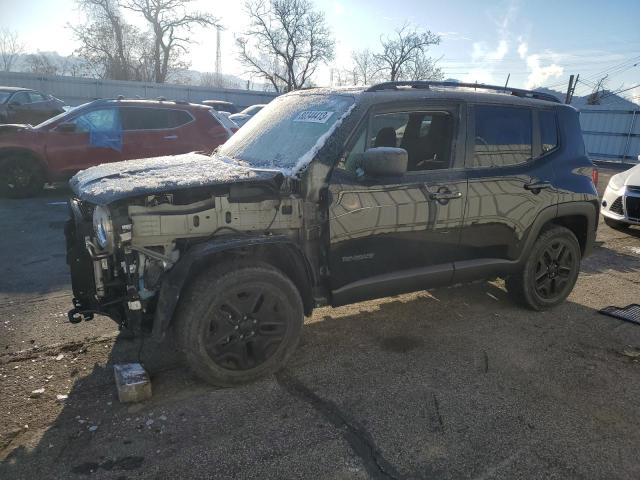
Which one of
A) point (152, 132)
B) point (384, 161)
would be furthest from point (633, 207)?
point (152, 132)

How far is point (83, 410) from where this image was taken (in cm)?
294

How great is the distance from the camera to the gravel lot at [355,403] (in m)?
2.54

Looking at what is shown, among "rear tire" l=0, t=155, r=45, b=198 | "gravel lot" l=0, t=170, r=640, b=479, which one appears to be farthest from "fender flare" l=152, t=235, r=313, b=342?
"rear tire" l=0, t=155, r=45, b=198

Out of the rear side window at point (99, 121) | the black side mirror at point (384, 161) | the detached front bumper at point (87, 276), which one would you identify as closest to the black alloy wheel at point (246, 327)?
the detached front bumper at point (87, 276)

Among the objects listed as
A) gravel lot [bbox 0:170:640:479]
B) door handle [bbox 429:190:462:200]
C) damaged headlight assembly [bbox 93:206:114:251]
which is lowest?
gravel lot [bbox 0:170:640:479]

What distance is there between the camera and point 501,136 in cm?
411

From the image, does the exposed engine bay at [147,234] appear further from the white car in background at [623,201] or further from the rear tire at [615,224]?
the rear tire at [615,224]

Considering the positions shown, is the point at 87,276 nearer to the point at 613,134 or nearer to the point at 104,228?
the point at 104,228

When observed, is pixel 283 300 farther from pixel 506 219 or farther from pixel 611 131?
pixel 611 131

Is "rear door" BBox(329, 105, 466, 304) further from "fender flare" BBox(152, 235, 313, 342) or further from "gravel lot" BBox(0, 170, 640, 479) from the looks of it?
"fender flare" BBox(152, 235, 313, 342)

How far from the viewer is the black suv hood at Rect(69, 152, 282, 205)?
2.80 metres

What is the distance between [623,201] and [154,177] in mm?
7726

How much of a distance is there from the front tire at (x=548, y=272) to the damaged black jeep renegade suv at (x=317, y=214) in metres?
0.03

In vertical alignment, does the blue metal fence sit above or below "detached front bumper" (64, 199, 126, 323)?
above
